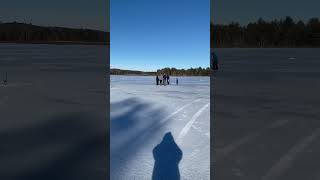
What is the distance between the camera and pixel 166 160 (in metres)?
3.31

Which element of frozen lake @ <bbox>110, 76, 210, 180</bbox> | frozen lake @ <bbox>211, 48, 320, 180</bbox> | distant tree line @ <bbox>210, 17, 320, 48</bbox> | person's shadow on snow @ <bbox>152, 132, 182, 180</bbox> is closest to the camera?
person's shadow on snow @ <bbox>152, 132, 182, 180</bbox>

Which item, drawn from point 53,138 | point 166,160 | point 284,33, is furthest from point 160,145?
point 284,33

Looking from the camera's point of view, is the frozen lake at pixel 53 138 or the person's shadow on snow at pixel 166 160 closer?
the person's shadow on snow at pixel 166 160

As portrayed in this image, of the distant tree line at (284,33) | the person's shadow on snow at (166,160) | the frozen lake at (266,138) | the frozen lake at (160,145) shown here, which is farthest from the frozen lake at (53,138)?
the distant tree line at (284,33)

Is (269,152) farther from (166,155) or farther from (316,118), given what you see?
(316,118)

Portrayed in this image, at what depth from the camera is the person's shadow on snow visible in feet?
9.53

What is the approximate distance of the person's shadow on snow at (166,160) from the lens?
2.91 metres

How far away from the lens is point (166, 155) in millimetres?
3484

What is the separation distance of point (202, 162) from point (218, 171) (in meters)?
0.23

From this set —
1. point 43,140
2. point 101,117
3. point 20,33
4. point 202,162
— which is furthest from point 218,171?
point 20,33

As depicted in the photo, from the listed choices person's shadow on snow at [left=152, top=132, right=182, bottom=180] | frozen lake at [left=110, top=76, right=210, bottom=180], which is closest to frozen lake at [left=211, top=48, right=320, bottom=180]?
frozen lake at [left=110, top=76, right=210, bottom=180]

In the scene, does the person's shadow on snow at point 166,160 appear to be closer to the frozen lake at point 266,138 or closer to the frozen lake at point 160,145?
the frozen lake at point 160,145

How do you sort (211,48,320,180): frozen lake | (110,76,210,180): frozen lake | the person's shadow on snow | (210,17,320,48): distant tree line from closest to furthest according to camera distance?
the person's shadow on snow, (110,76,210,180): frozen lake, (211,48,320,180): frozen lake, (210,17,320,48): distant tree line

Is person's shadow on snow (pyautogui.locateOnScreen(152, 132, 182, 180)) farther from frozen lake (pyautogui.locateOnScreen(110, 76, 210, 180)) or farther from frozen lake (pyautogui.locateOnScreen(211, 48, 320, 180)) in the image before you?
frozen lake (pyautogui.locateOnScreen(211, 48, 320, 180))
